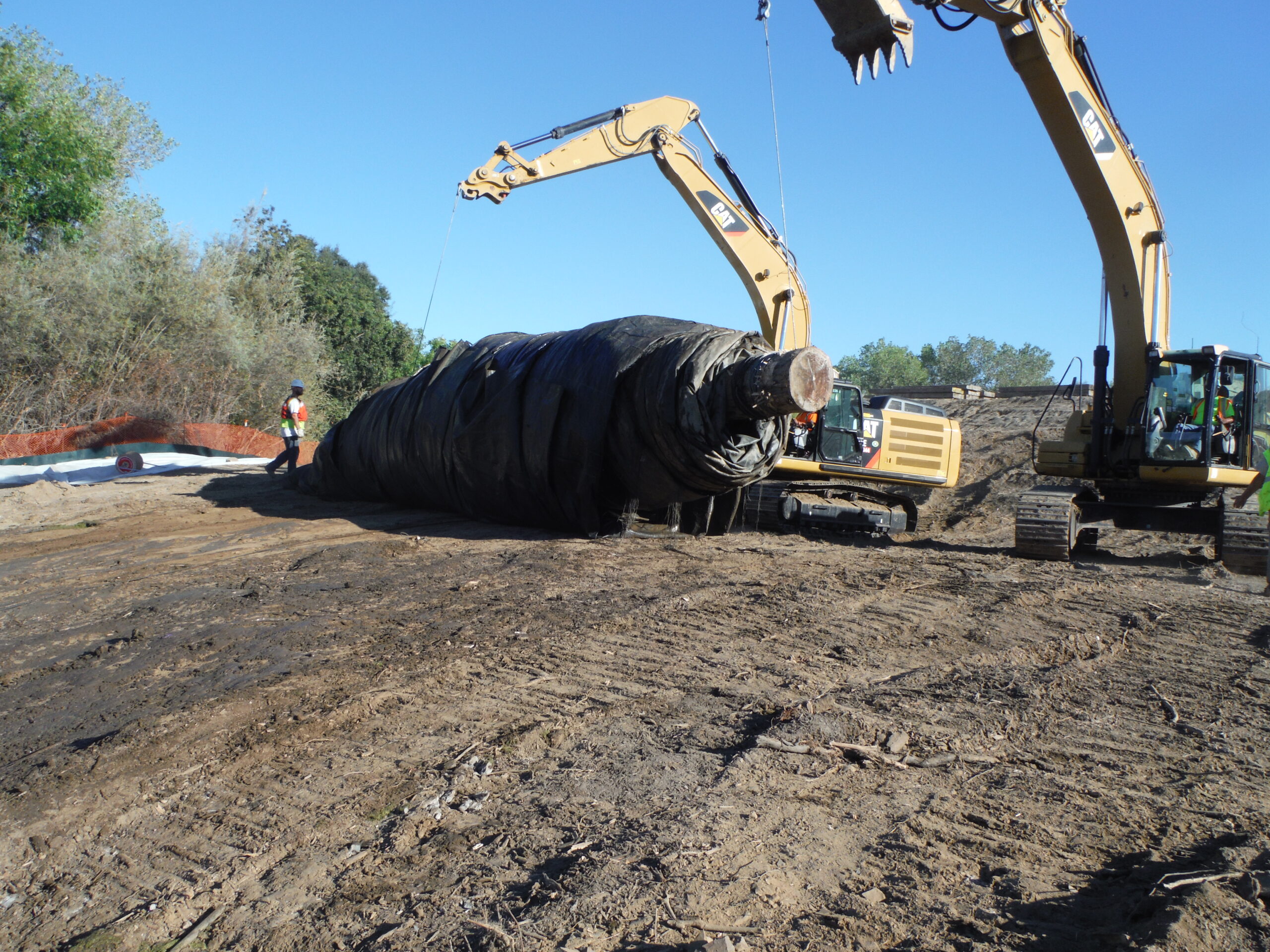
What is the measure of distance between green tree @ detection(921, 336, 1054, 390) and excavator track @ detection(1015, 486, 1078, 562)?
161 ft

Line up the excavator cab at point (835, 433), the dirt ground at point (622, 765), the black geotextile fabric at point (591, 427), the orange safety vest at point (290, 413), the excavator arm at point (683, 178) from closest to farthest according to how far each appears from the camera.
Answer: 1. the dirt ground at point (622, 765)
2. the black geotextile fabric at point (591, 427)
3. the excavator cab at point (835, 433)
4. the excavator arm at point (683, 178)
5. the orange safety vest at point (290, 413)

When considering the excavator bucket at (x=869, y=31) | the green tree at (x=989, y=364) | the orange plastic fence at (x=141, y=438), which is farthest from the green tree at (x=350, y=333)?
the green tree at (x=989, y=364)

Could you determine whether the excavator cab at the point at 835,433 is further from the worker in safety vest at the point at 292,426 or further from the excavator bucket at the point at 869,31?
the worker in safety vest at the point at 292,426

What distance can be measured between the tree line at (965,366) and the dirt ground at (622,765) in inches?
2023

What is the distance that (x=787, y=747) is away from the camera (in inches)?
131

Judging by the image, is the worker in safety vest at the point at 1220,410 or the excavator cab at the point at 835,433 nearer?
the worker in safety vest at the point at 1220,410

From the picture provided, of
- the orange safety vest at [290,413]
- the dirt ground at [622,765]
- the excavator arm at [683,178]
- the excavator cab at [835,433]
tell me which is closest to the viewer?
the dirt ground at [622,765]

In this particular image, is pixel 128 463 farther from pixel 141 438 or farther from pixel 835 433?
pixel 835 433

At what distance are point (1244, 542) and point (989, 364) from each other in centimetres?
5151

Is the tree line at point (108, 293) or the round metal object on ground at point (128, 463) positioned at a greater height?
the tree line at point (108, 293)

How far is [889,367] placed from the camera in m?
58.0

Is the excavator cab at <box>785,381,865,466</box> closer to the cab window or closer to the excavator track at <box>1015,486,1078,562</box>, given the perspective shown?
the cab window

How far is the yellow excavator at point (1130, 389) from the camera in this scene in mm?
8898

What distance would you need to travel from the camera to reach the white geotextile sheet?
46.0 feet
